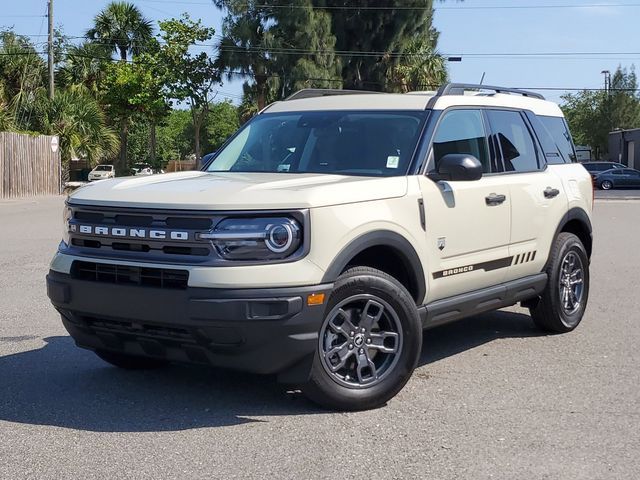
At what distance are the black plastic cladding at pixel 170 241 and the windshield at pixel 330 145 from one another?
4.08ft

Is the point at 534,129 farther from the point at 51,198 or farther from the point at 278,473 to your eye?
the point at 51,198

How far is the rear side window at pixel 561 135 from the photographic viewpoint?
761 centimetres

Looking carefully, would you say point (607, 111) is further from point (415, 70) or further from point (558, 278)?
point (558, 278)

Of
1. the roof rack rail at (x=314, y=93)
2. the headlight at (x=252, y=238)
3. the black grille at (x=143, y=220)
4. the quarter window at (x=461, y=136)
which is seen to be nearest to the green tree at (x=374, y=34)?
the roof rack rail at (x=314, y=93)

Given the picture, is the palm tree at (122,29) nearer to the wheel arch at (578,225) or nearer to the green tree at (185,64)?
the green tree at (185,64)

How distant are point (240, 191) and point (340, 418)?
57.0 inches

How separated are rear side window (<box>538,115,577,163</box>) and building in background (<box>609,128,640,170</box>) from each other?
5200 cm

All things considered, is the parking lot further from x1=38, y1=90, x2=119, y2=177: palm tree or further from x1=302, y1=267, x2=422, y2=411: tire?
x1=38, y1=90, x2=119, y2=177: palm tree

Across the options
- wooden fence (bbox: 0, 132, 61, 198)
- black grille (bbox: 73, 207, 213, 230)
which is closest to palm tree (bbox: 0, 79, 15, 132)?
wooden fence (bbox: 0, 132, 61, 198)

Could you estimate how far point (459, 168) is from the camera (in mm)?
5582

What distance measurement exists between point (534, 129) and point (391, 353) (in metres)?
2.93

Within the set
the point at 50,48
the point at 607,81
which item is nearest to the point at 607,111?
the point at 607,81

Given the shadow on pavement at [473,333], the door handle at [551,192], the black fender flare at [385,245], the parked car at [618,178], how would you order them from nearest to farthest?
the black fender flare at [385,245]
the shadow on pavement at [473,333]
the door handle at [551,192]
the parked car at [618,178]

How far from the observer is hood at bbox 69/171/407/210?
15.6 ft
